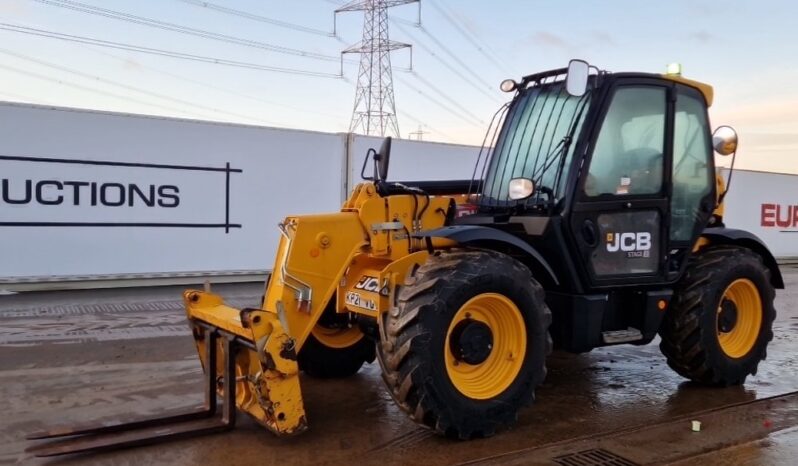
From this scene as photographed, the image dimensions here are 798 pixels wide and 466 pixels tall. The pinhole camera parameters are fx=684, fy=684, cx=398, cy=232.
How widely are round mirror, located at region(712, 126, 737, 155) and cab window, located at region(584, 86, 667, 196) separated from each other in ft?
2.39

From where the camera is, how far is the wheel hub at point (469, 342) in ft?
13.6

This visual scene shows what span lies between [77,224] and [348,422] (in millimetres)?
7186

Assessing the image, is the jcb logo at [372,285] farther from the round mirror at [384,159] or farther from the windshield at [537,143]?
→ the windshield at [537,143]

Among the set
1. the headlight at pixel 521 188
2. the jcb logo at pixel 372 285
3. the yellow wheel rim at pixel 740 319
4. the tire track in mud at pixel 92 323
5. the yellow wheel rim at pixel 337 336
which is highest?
the headlight at pixel 521 188

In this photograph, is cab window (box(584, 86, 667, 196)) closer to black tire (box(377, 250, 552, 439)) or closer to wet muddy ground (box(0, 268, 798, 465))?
black tire (box(377, 250, 552, 439))

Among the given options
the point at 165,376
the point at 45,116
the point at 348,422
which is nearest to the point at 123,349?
the point at 165,376

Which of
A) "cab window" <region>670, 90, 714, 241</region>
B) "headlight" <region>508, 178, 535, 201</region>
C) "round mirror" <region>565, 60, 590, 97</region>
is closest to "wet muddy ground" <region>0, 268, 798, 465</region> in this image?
"cab window" <region>670, 90, 714, 241</region>

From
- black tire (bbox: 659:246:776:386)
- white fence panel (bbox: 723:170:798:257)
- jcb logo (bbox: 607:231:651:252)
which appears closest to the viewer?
jcb logo (bbox: 607:231:651:252)

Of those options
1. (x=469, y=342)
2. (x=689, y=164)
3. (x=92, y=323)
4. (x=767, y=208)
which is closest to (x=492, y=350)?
(x=469, y=342)

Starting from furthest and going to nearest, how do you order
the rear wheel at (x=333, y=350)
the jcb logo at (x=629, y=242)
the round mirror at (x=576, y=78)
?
the rear wheel at (x=333, y=350)
the jcb logo at (x=629, y=242)
the round mirror at (x=576, y=78)

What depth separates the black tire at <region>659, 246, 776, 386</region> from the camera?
5.20 meters

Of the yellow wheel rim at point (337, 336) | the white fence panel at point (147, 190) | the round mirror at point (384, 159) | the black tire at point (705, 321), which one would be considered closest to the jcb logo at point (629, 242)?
the black tire at point (705, 321)

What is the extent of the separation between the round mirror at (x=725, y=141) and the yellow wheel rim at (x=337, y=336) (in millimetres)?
3268

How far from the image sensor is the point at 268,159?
11.5 meters
